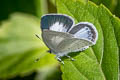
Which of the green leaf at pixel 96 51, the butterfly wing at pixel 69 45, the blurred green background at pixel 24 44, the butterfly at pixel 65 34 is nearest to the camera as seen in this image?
the green leaf at pixel 96 51

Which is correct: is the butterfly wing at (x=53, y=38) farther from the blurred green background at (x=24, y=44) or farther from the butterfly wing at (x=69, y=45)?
the blurred green background at (x=24, y=44)

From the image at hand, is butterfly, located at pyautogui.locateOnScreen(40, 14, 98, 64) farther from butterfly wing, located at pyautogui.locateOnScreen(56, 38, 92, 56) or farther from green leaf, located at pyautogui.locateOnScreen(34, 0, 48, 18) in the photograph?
green leaf, located at pyautogui.locateOnScreen(34, 0, 48, 18)

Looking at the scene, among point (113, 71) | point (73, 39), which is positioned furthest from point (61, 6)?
point (113, 71)

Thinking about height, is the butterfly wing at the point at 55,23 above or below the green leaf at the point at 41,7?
below

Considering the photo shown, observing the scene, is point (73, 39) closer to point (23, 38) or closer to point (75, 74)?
point (75, 74)

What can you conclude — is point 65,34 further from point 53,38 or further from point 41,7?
point 41,7

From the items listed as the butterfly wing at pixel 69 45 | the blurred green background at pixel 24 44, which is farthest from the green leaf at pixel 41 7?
the butterfly wing at pixel 69 45
